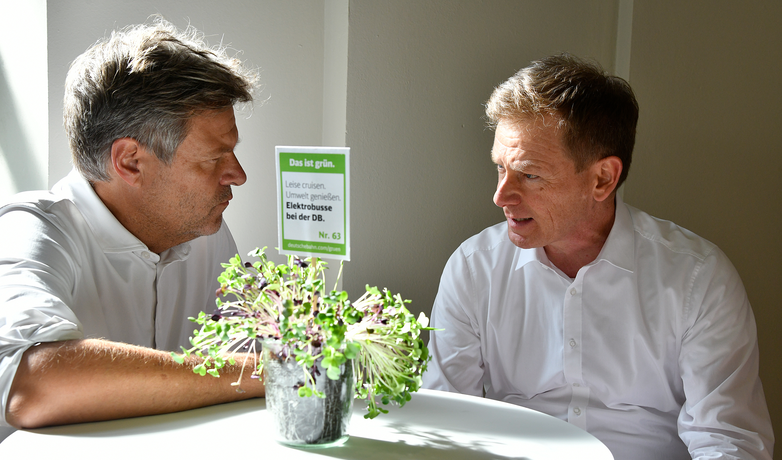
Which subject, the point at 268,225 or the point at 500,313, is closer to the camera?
the point at 500,313

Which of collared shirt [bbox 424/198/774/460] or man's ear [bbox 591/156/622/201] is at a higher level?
man's ear [bbox 591/156/622/201]

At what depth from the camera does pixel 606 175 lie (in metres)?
1.79

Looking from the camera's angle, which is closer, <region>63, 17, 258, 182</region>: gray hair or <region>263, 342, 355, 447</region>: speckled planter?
<region>263, 342, 355, 447</region>: speckled planter

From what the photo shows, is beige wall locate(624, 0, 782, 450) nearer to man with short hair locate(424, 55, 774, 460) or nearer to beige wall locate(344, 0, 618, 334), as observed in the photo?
beige wall locate(344, 0, 618, 334)

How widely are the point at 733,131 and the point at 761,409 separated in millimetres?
1114

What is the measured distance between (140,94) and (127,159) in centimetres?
17

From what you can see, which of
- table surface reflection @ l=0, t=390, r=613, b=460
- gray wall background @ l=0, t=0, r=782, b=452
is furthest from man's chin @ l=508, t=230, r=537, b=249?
table surface reflection @ l=0, t=390, r=613, b=460

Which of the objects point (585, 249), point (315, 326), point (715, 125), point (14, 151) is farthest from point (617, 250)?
point (14, 151)

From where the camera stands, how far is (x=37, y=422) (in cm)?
106

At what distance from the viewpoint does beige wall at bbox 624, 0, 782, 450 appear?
2.18m

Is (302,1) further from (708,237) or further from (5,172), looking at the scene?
(708,237)

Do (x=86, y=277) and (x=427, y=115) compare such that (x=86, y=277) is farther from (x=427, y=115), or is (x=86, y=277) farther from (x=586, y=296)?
(x=586, y=296)

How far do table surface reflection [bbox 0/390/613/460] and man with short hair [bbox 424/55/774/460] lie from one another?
1.71 feet

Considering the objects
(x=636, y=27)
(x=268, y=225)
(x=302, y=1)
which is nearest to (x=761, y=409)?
(x=636, y=27)
